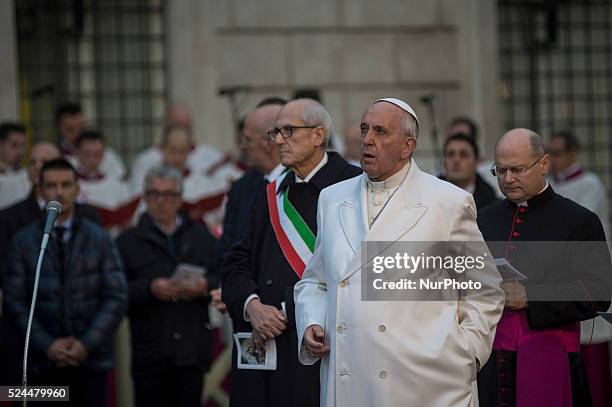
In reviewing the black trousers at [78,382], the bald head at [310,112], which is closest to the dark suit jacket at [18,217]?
the black trousers at [78,382]

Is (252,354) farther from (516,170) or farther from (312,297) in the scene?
(516,170)

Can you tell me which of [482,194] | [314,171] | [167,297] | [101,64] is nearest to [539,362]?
[314,171]

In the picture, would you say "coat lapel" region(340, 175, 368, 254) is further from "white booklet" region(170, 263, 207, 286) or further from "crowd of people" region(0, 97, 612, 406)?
"white booklet" region(170, 263, 207, 286)

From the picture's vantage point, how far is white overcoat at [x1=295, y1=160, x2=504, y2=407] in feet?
21.9

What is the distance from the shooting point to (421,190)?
6.89 meters

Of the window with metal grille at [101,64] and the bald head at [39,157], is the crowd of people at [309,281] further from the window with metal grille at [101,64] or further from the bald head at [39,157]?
the window with metal grille at [101,64]

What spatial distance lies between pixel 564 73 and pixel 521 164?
9912 mm

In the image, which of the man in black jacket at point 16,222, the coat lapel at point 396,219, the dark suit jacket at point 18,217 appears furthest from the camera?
the dark suit jacket at point 18,217

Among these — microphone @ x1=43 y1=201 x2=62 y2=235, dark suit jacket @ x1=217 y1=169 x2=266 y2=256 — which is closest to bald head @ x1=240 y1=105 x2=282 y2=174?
dark suit jacket @ x1=217 y1=169 x2=266 y2=256

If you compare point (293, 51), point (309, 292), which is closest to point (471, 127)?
point (293, 51)

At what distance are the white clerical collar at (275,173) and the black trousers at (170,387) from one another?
6.22 feet

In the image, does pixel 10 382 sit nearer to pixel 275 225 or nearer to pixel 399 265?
pixel 275 225

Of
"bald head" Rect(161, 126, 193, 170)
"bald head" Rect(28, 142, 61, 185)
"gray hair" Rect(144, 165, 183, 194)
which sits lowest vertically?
"gray hair" Rect(144, 165, 183, 194)

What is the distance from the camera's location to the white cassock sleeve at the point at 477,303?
673 cm
